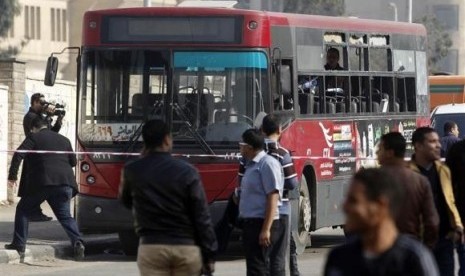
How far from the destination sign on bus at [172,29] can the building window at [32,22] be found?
71.3 meters

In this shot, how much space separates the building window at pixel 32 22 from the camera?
89.4 metres

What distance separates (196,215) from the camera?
29.0 feet

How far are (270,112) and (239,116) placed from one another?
1.20 feet

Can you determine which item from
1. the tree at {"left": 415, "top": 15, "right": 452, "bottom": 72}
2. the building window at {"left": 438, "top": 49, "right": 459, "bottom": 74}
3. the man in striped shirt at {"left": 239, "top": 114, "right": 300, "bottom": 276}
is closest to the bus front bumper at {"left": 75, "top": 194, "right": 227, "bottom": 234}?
the man in striped shirt at {"left": 239, "top": 114, "right": 300, "bottom": 276}

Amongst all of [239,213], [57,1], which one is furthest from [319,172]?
[57,1]

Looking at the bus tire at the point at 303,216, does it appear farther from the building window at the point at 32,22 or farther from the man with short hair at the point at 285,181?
the building window at the point at 32,22

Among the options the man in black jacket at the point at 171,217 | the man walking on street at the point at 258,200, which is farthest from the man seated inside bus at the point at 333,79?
the man in black jacket at the point at 171,217

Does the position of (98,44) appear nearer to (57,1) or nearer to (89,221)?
(89,221)

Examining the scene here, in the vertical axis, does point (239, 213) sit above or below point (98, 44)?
below

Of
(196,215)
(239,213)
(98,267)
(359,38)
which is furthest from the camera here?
(359,38)

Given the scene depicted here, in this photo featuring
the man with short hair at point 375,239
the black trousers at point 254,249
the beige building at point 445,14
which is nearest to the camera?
the man with short hair at point 375,239

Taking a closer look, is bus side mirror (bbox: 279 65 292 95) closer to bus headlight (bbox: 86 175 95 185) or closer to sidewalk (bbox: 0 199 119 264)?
bus headlight (bbox: 86 175 95 185)

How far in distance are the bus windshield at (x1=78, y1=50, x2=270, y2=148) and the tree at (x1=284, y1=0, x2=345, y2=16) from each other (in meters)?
65.6

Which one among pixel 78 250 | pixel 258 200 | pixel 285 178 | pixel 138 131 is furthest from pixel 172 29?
pixel 258 200
